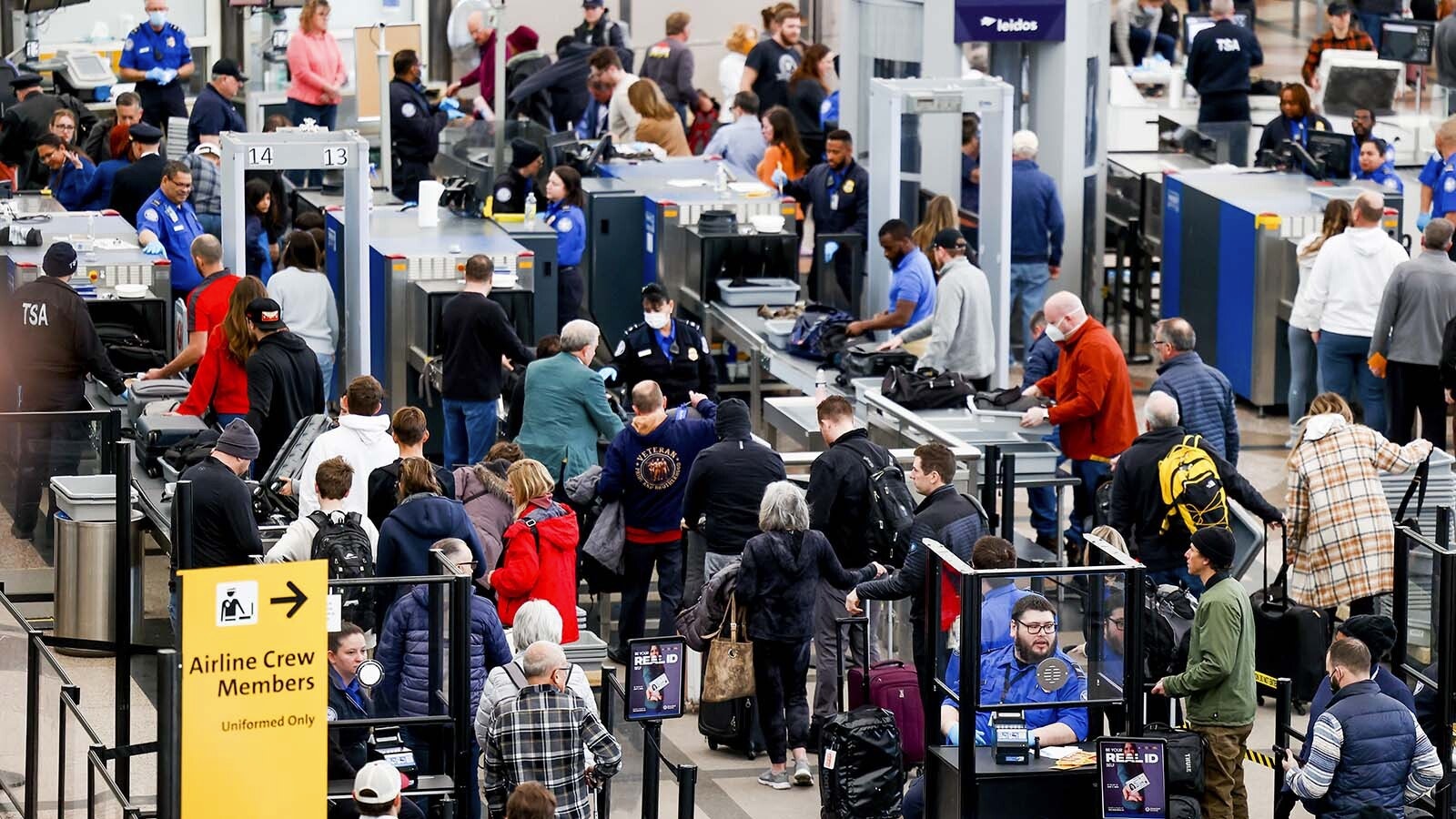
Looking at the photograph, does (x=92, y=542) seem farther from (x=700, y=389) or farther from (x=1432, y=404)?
(x=1432, y=404)

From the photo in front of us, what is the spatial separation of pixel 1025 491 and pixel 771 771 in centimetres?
467

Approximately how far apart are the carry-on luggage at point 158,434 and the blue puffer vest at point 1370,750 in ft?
19.1

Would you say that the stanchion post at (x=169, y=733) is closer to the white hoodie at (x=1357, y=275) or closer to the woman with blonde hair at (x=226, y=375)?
the woman with blonde hair at (x=226, y=375)

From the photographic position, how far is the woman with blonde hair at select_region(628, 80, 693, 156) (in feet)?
66.0

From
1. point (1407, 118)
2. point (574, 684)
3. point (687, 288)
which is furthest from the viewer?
point (1407, 118)

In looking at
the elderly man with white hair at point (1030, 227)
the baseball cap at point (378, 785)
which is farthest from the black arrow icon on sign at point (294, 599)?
the elderly man with white hair at point (1030, 227)

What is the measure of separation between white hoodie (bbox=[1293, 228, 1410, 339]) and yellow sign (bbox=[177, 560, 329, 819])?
8.28 metres

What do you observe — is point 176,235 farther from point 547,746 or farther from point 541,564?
point 547,746

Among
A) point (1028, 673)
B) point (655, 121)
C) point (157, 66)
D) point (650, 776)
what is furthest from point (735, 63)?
point (650, 776)

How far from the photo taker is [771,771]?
35.8 ft

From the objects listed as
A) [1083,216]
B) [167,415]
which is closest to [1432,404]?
[1083,216]

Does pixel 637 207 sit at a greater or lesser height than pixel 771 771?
greater

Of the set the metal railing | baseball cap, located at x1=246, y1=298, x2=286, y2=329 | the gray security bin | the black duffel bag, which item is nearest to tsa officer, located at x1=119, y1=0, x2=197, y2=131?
baseball cap, located at x1=246, y1=298, x2=286, y2=329

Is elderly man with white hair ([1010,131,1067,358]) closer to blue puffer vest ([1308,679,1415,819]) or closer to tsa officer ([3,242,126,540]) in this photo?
tsa officer ([3,242,126,540])
